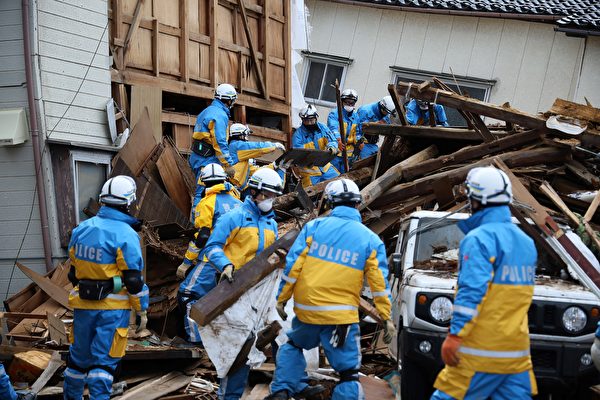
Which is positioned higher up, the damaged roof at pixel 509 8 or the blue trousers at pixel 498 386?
the damaged roof at pixel 509 8

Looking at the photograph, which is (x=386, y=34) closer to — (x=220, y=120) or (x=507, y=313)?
(x=220, y=120)

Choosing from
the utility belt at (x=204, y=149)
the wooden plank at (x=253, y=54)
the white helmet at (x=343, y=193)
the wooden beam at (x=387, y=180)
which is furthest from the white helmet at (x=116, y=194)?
the wooden plank at (x=253, y=54)

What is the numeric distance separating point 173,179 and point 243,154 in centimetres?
110

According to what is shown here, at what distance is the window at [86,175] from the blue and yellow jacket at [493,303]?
7297 mm

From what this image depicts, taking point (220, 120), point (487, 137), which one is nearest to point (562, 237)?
point (487, 137)

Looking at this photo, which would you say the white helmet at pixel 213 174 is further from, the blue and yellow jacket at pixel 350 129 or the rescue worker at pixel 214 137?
the blue and yellow jacket at pixel 350 129

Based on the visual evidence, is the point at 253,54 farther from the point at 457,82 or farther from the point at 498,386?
the point at 498,386

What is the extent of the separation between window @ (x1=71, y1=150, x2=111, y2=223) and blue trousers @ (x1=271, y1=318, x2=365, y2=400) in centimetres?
545

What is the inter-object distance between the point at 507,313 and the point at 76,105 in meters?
7.99

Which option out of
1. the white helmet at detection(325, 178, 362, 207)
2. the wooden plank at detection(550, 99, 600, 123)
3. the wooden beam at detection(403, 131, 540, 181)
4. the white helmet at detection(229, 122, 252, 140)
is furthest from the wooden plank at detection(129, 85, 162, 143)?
the white helmet at detection(325, 178, 362, 207)

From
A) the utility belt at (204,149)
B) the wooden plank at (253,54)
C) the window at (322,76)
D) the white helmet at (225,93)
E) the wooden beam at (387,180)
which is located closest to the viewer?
the wooden beam at (387,180)

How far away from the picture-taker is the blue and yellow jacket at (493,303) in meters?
6.19

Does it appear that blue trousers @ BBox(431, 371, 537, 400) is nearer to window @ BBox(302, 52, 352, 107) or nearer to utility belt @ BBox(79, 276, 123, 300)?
utility belt @ BBox(79, 276, 123, 300)

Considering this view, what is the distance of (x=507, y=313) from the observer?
629 cm
